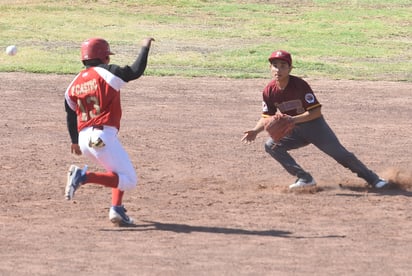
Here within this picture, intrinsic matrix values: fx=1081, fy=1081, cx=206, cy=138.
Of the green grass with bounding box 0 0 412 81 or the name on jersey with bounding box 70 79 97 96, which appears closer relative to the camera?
the name on jersey with bounding box 70 79 97 96

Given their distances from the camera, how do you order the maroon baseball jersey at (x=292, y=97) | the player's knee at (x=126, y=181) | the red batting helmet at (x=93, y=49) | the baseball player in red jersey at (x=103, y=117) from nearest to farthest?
1. the baseball player in red jersey at (x=103, y=117)
2. the player's knee at (x=126, y=181)
3. the red batting helmet at (x=93, y=49)
4. the maroon baseball jersey at (x=292, y=97)

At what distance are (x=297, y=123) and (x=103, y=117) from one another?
2.35 metres

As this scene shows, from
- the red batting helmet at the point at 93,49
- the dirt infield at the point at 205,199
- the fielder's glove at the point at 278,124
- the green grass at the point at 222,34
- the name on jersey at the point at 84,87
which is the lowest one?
the green grass at the point at 222,34

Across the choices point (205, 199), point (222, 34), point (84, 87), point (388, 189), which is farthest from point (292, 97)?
point (222, 34)

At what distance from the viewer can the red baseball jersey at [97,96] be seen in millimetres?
9625

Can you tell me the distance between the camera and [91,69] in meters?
9.79

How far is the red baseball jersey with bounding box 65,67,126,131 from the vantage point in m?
9.62

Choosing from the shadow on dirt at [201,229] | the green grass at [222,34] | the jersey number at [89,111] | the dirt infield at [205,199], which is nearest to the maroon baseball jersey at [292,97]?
the dirt infield at [205,199]

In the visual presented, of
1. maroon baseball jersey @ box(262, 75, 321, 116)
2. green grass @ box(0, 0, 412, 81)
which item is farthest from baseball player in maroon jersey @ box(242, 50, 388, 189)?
green grass @ box(0, 0, 412, 81)

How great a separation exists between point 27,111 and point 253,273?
29.0 ft

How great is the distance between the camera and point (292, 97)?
11031mm

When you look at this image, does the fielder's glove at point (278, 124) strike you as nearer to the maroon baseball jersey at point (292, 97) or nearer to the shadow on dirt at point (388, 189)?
the maroon baseball jersey at point (292, 97)

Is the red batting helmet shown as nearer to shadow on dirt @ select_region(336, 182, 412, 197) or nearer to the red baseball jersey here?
the red baseball jersey

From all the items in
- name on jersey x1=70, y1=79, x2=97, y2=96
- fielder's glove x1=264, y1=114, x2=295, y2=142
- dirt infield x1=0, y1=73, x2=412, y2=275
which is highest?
name on jersey x1=70, y1=79, x2=97, y2=96
